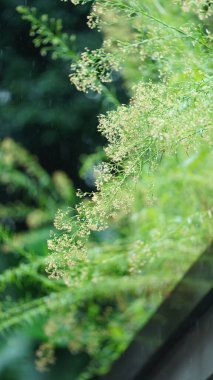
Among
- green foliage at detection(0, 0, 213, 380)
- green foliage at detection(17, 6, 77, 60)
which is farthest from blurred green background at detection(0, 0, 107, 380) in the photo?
green foliage at detection(0, 0, 213, 380)

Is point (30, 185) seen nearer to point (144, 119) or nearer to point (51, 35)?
point (51, 35)

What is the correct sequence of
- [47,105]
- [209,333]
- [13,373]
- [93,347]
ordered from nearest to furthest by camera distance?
[209,333]
[47,105]
[93,347]
[13,373]

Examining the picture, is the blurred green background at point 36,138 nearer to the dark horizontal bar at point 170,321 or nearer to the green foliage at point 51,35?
the green foliage at point 51,35

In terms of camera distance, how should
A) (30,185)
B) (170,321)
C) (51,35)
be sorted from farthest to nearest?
(30,185) → (51,35) → (170,321)

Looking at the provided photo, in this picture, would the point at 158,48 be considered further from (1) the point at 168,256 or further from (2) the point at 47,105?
(2) the point at 47,105

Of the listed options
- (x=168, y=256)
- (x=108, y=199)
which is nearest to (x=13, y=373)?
(x=168, y=256)

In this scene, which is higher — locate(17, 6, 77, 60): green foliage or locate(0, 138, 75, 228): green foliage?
locate(0, 138, 75, 228): green foliage

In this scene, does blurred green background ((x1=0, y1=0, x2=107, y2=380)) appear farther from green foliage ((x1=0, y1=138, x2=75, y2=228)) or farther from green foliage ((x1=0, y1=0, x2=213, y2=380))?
green foliage ((x1=0, y1=0, x2=213, y2=380))

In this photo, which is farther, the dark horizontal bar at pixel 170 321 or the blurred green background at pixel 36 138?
the blurred green background at pixel 36 138

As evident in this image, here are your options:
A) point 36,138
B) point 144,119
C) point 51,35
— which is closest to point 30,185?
point 36,138

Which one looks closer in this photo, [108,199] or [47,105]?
[108,199]

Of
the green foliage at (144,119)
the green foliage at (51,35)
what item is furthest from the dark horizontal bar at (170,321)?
the green foliage at (51,35)
